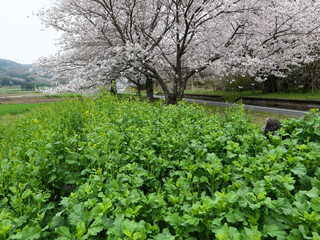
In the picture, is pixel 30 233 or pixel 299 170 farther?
pixel 299 170

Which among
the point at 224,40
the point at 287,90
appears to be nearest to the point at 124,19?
the point at 224,40

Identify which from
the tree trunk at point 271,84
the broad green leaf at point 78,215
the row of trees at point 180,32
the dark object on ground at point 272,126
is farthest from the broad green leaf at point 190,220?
the tree trunk at point 271,84

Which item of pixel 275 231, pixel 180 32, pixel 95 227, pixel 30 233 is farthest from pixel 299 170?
pixel 180 32

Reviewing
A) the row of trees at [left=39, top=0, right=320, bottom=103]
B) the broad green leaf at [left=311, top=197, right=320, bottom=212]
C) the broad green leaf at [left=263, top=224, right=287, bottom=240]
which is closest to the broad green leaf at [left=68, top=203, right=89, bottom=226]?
the broad green leaf at [left=263, top=224, right=287, bottom=240]

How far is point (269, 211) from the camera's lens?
5.31ft

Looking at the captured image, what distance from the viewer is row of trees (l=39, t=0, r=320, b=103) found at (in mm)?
10383

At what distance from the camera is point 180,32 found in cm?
1208

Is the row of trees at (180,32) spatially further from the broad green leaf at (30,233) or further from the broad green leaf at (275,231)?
the broad green leaf at (275,231)

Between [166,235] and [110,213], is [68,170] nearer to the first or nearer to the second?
[110,213]

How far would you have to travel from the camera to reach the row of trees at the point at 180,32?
10.4m

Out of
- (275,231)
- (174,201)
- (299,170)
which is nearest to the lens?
(275,231)

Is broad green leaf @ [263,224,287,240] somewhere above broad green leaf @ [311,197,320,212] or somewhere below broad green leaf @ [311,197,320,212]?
below

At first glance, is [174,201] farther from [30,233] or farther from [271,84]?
[271,84]

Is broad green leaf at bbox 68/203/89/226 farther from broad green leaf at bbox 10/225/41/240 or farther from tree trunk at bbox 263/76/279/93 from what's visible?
tree trunk at bbox 263/76/279/93
